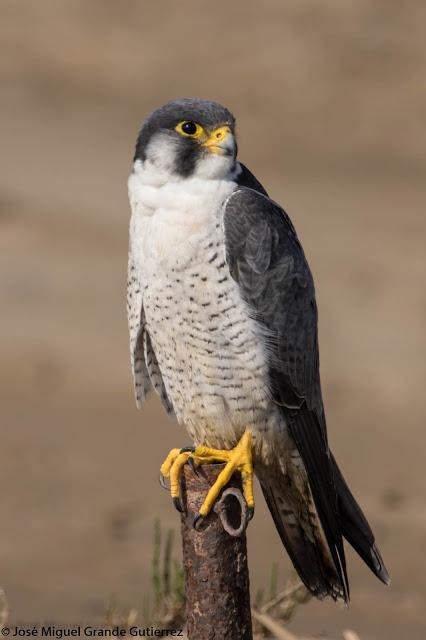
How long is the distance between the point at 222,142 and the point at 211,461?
113 centimetres

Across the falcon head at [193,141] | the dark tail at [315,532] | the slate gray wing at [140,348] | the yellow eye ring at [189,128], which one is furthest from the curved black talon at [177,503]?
the yellow eye ring at [189,128]

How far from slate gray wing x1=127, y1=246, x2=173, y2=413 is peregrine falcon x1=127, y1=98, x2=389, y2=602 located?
11 millimetres

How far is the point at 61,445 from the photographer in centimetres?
947

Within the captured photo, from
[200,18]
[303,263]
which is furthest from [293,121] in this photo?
[303,263]

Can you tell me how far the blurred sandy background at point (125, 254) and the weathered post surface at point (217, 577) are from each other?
309cm

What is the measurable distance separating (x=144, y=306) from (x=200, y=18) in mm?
13049

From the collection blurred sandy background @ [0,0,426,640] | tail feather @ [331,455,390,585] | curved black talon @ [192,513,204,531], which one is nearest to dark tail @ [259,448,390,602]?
tail feather @ [331,455,390,585]

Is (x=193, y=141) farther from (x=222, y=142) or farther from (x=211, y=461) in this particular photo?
(x=211, y=461)

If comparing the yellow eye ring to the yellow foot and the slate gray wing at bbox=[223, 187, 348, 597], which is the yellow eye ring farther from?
the yellow foot

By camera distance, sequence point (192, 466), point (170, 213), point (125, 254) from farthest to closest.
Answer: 1. point (125, 254)
2. point (170, 213)
3. point (192, 466)

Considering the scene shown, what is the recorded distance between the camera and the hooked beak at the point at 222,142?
4.69m

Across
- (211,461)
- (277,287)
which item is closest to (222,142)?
(277,287)

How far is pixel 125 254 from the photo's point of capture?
473 inches

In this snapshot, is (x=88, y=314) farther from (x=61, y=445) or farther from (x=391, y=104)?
(x=391, y=104)
